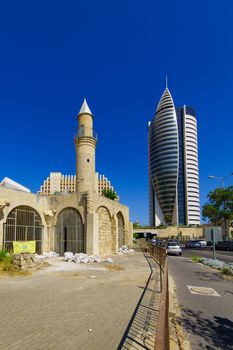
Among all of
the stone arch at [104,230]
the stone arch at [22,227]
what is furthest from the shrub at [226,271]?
the stone arch at [22,227]

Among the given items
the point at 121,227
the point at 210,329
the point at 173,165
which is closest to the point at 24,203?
the point at 121,227

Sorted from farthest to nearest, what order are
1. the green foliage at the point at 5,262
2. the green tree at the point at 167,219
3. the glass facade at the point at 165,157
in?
1. the green tree at the point at 167,219
2. the glass facade at the point at 165,157
3. the green foliage at the point at 5,262

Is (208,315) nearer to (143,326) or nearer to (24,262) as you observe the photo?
(143,326)

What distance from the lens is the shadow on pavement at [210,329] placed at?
5.37 m

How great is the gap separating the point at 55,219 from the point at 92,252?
468 cm

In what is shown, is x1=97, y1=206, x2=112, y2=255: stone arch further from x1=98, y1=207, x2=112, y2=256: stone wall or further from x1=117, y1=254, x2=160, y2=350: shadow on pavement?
x1=117, y1=254, x2=160, y2=350: shadow on pavement

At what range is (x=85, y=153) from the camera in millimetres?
26234

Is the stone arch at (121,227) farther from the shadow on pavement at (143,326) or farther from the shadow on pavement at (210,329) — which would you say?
the shadow on pavement at (210,329)

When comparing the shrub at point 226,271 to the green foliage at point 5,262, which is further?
the shrub at point 226,271

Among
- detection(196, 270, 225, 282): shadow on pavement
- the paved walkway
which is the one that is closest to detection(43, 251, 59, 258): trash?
the paved walkway

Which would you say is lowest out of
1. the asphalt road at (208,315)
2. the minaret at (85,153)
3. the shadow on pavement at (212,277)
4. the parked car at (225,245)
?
the parked car at (225,245)

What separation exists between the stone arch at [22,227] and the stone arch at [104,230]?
17.5 feet

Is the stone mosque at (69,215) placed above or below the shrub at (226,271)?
above

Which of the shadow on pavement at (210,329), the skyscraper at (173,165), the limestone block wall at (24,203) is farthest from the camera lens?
the skyscraper at (173,165)
